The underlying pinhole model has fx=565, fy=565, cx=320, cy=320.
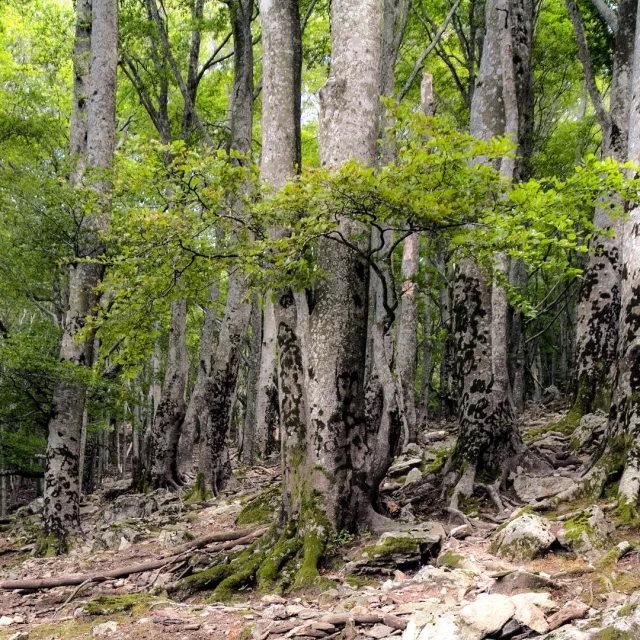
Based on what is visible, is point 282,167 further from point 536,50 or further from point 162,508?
point 536,50

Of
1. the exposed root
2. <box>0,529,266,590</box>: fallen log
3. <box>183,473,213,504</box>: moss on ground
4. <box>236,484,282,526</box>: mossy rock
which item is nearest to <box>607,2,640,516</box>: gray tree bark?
the exposed root

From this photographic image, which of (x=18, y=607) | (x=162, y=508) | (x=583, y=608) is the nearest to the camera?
(x=583, y=608)

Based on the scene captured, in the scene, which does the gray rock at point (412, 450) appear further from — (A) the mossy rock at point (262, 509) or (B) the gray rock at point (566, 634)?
(B) the gray rock at point (566, 634)

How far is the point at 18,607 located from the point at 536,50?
677 inches

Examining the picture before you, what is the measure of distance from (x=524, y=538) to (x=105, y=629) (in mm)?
3757

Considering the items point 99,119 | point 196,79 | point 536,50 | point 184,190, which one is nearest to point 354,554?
point 184,190

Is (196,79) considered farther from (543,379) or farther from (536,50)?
(543,379)

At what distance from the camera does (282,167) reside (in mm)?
6441

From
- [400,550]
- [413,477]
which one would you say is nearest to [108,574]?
[400,550]

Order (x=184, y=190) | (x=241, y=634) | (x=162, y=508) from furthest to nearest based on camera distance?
(x=162, y=508) < (x=184, y=190) < (x=241, y=634)

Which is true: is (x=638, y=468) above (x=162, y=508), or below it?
above

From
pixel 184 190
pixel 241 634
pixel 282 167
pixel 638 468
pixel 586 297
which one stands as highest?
pixel 282 167

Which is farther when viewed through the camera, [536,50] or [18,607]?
[536,50]

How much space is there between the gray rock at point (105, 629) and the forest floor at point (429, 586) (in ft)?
0.05
